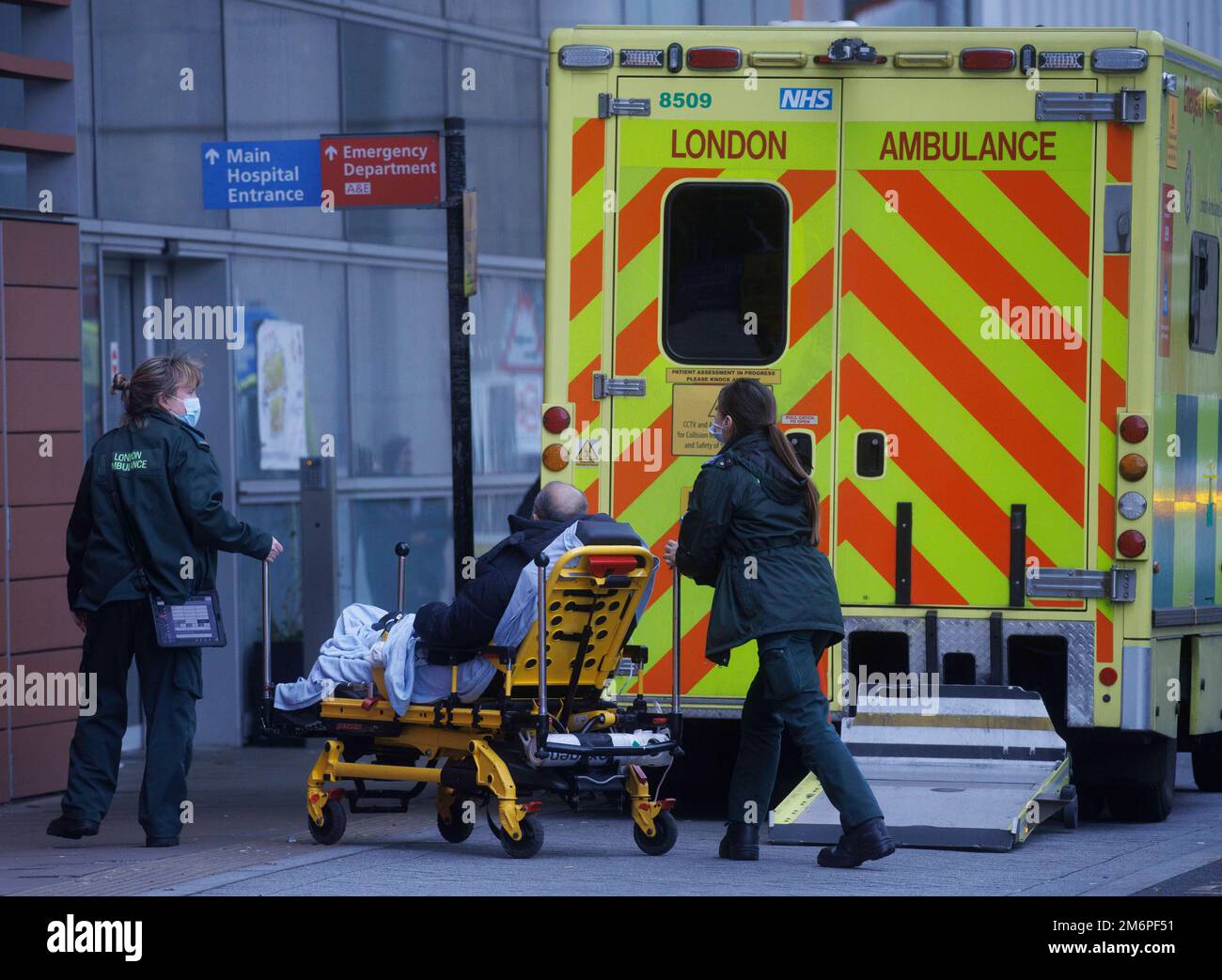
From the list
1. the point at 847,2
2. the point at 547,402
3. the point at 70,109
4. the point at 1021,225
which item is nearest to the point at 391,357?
the point at 70,109

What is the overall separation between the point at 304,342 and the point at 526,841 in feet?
20.0

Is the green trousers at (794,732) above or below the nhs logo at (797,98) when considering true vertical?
below

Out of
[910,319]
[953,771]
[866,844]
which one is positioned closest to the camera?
[866,844]

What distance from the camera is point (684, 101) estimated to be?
8.92m

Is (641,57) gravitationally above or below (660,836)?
above

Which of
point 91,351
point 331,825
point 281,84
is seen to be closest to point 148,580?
point 331,825

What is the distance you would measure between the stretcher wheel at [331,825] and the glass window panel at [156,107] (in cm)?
458

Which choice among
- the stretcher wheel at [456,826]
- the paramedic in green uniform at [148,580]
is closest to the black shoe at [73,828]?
the paramedic in green uniform at [148,580]

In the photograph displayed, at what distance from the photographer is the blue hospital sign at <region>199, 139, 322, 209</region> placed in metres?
10.3

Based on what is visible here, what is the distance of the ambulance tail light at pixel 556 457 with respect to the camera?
29.4 feet

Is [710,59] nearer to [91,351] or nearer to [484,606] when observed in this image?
[484,606]

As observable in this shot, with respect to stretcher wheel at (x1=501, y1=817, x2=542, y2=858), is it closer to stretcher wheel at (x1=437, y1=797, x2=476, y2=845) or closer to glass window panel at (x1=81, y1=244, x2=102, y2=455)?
stretcher wheel at (x1=437, y1=797, x2=476, y2=845)

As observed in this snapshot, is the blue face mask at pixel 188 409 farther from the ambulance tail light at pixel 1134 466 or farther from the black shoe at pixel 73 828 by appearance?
the ambulance tail light at pixel 1134 466

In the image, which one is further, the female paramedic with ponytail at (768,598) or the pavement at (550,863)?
the female paramedic with ponytail at (768,598)
